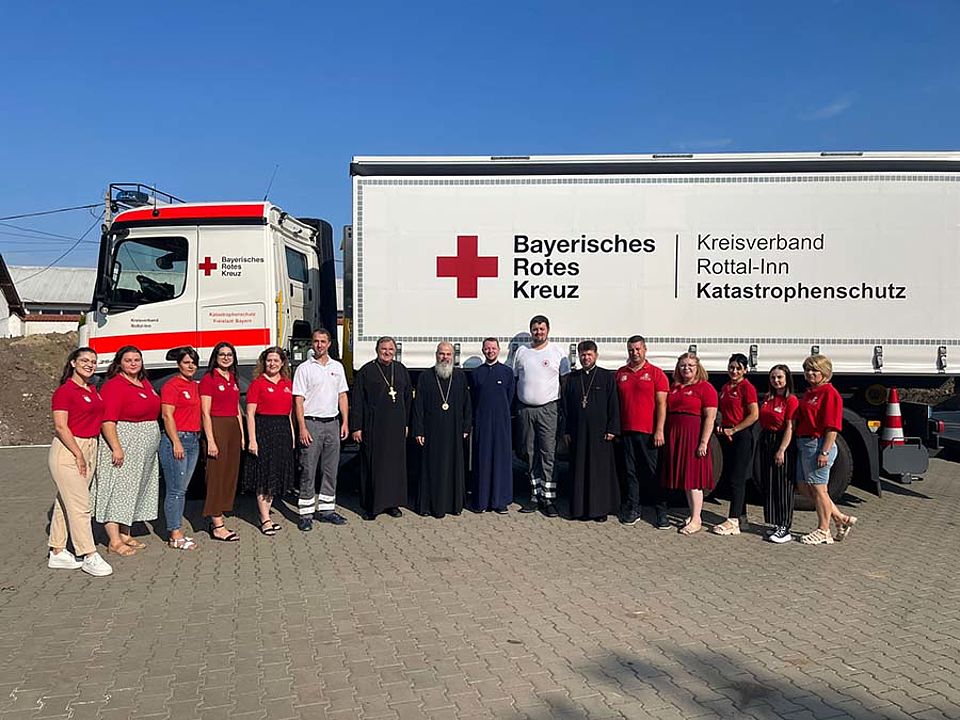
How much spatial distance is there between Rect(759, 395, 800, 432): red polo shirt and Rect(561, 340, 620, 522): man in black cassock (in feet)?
4.08

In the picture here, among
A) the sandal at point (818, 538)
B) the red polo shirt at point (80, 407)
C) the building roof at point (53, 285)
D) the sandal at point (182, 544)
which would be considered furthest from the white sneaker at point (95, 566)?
the building roof at point (53, 285)

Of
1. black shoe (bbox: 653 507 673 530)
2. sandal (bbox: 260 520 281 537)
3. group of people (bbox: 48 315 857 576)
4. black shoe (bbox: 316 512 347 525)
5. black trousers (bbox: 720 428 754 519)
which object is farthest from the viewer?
black shoe (bbox: 316 512 347 525)

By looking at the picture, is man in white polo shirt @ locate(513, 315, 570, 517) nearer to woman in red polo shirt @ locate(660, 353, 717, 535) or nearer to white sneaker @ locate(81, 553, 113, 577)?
woman in red polo shirt @ locate(660, 353, 717, 535)

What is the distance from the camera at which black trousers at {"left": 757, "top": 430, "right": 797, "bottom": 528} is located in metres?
6.22

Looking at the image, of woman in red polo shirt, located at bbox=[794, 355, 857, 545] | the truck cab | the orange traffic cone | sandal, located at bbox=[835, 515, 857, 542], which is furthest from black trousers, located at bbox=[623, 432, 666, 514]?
the truck cab

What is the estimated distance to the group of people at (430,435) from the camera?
5672mm

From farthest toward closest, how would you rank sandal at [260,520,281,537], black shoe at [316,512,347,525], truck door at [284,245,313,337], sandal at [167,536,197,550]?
1. truck door at [284,245,313,337]
2. black shoe at [316,512,347,525]
3. sandal at [260,520,281,537]
4. sandal at [167,536,197,550]

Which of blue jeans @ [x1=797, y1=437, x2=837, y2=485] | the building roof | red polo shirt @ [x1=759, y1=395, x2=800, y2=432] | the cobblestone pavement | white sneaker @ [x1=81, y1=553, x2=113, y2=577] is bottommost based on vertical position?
the cobblestone pavement

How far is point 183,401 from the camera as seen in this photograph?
19.6 ft

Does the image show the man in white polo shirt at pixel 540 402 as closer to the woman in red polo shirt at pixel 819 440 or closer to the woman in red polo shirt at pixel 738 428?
the woman in red polo shirt at pixel 738 428

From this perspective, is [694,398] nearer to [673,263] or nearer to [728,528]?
[728,528]

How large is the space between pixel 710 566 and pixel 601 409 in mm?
1745

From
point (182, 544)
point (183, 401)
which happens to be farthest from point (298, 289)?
point (182, 544)

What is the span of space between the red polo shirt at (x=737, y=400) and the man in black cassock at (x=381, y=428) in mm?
2885
